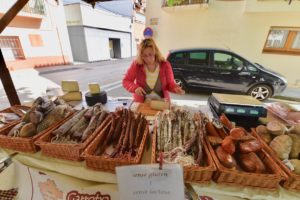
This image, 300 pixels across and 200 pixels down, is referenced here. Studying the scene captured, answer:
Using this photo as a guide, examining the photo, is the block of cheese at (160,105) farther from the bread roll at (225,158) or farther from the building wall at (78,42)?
the building wall at (78,42)

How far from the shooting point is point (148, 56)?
1.64 m

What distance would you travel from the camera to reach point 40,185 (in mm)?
957

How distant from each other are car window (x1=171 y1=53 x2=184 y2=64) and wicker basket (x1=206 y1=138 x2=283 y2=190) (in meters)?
3.68

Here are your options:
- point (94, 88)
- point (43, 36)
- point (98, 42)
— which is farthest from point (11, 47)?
point (94, 88)

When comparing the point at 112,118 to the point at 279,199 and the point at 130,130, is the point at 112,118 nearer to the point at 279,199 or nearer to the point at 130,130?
the point at 130,130

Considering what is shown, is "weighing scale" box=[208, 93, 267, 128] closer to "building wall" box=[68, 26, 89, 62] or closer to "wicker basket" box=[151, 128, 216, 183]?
"wicker basket" box=[151, 128, 216, 183]

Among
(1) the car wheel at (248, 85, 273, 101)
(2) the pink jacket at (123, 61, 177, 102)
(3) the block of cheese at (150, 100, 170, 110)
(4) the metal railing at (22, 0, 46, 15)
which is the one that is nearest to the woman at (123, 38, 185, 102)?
(2) the pink jacket at (123, 61, 177, 102)

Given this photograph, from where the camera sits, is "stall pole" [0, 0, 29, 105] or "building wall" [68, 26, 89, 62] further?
"building wall" [68, 26, 89, 62]

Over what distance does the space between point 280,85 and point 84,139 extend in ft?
15.7

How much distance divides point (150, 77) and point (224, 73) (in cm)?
286

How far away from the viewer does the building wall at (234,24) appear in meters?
4.62

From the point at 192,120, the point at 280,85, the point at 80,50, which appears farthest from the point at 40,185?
the point at 80,50

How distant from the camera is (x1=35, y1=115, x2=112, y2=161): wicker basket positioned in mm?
799

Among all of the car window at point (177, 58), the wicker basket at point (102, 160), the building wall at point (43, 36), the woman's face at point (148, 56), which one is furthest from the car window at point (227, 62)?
the building wall at point (43, 36)
